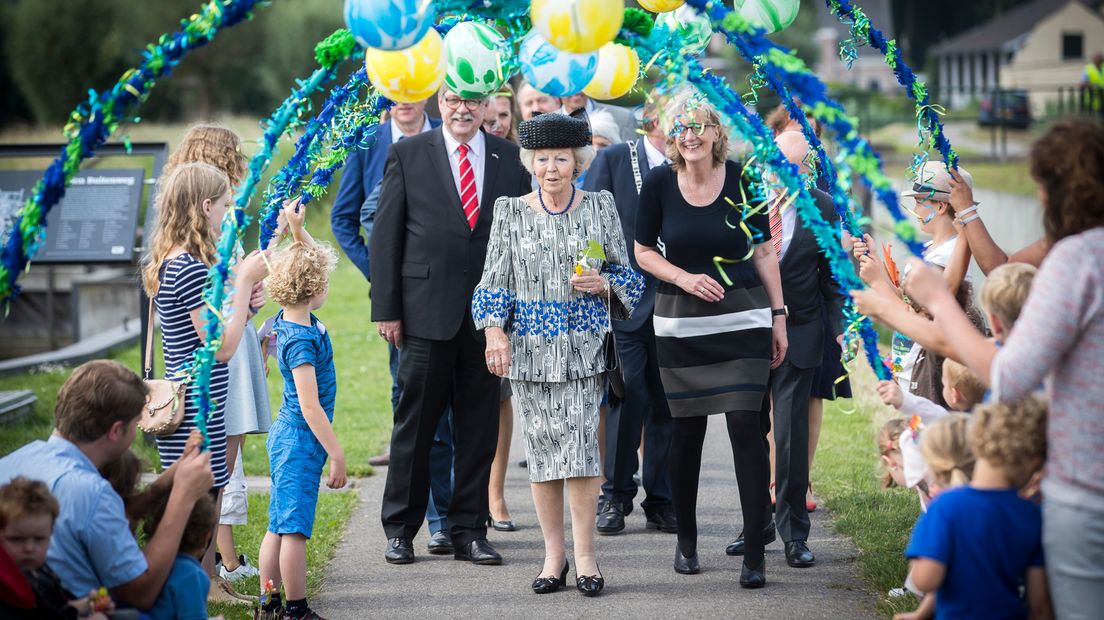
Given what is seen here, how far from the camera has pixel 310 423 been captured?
486 centimetres

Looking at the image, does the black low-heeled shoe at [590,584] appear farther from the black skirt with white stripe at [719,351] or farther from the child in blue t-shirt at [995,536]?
the child in blue t-shirt at [995,536]

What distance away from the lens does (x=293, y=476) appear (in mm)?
4891

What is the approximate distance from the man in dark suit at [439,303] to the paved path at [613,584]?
222 millimetres

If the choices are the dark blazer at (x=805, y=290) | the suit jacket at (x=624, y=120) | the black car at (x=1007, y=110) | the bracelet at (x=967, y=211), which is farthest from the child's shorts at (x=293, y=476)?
the black car at (x=1007, y=110)

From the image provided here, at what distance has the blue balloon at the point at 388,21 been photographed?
367 centimetres

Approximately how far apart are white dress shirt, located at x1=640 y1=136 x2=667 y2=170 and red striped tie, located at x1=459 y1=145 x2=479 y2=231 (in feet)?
3.44

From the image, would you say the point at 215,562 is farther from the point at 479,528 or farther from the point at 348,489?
the point at 348,489

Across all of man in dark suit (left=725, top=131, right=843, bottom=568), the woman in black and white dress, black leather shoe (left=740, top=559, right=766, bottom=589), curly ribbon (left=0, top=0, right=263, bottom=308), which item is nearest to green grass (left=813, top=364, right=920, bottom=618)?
man in dark suit (left=725, top=131, right=843, bottom=568)

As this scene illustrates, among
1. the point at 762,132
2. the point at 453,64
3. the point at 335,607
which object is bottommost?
the point at 335,607

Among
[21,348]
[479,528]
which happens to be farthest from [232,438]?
[21,348]

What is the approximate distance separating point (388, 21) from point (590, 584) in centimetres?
272

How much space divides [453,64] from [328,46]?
0.58m

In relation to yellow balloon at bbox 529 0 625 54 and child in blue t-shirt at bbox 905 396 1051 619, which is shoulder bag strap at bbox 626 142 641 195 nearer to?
yellow balloon at bbox 529 0 625 54

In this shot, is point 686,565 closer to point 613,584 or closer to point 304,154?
point 613,584
